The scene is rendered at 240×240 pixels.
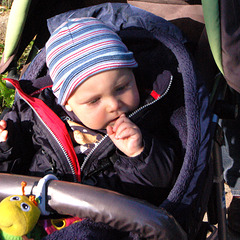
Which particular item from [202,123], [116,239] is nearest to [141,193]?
[116,239]

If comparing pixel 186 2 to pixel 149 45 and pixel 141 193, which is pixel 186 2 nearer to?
pixel 149 45

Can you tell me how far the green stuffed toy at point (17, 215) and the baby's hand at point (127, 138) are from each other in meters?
0.39

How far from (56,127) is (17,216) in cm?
61

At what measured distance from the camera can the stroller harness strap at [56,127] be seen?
1.47 meters

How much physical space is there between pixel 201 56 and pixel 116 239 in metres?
0.91

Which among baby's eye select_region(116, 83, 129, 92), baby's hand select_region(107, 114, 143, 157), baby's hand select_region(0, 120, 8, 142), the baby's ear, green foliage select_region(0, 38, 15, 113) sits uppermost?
baby's eye select_region(116, 83, 129, 92)

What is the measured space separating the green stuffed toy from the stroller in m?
0.05

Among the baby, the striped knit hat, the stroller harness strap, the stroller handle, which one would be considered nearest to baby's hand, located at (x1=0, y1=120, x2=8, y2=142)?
the baby

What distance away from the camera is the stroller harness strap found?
1.47m

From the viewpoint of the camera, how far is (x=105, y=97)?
141cm

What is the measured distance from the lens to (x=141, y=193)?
1379 millimetres

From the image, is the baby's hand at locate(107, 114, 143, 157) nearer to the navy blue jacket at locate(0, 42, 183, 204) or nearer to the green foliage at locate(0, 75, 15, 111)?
the navy blue jacket at locate(0, 42, 183, 204)

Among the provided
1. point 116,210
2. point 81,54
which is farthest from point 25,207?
point 81,54

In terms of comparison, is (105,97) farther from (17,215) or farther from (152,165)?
(17,215)
